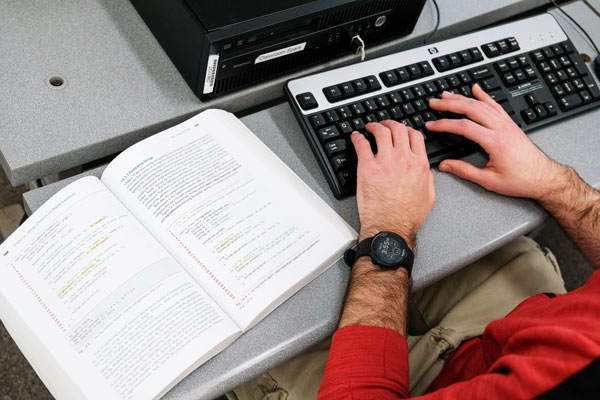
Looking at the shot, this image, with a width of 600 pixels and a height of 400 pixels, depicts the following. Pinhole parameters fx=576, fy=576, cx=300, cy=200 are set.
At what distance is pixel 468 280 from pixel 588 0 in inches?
25.5

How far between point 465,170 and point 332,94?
23 cm

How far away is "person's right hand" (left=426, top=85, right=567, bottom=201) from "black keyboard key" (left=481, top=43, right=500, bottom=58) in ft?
0.43

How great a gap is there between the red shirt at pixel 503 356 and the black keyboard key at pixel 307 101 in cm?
33

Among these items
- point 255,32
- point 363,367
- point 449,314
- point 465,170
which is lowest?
point 449,314

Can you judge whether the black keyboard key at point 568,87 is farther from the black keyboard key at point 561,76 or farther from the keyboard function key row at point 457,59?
the keyboard function key row at point 457,59

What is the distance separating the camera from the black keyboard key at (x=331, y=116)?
84 cm

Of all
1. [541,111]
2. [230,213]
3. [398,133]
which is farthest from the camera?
[541,111]

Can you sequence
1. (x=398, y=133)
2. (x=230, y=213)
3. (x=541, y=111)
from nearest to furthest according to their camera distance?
1. (x=230, y=213)
2. (x=398, y=133)
3. (x=541, y=111)

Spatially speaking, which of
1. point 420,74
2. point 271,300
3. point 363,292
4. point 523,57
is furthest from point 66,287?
point 523,57

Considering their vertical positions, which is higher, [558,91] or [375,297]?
[558,91]

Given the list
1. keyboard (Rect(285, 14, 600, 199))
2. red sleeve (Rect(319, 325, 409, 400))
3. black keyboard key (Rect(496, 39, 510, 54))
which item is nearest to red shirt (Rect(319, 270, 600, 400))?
red sleeve (Rect(319, 325, 409, 400))

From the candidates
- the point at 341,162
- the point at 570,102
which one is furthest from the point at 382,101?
the point at 570,102

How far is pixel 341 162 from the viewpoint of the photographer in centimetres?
82

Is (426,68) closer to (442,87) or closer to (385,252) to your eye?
(442,87)
